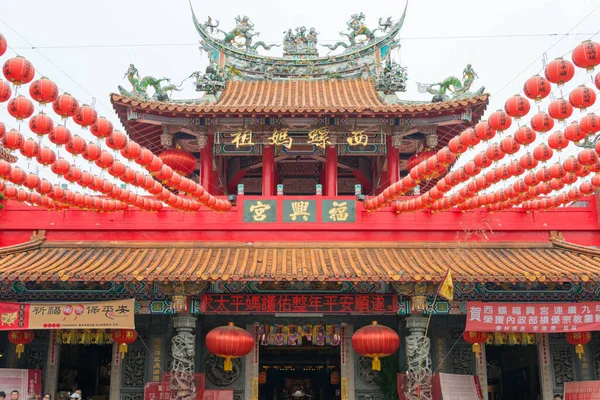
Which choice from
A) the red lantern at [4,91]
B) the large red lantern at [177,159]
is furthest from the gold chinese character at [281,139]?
the red lantern at [4,91]

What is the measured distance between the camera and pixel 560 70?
6.65m

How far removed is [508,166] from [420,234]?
3.03 metres

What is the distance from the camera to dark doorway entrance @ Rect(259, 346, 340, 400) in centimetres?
1620

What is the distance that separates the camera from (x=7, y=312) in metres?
10.1

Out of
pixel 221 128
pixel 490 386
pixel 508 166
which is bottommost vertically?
pixel 490 386

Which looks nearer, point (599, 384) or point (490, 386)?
point (599, 384)

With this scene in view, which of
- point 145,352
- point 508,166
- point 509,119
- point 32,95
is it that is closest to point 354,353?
point 145,352

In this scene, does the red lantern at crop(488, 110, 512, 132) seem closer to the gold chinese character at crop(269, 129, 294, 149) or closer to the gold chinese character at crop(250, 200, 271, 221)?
the gold chinese character at crop(250, 200, 271, 221)

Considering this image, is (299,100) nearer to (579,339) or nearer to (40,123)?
(579,339)

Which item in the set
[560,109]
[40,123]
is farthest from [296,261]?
[560,109]

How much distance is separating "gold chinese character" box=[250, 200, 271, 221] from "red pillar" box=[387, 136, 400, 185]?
9.76 ft

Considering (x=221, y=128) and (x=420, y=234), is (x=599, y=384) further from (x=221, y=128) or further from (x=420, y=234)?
(x=221, y=128)

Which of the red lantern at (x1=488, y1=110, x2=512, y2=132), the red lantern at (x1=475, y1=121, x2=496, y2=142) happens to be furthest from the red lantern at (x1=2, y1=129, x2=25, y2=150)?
the red lantern at (x1=488, y1=110, x2=512, y2=132)

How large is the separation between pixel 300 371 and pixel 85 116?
478 inches
